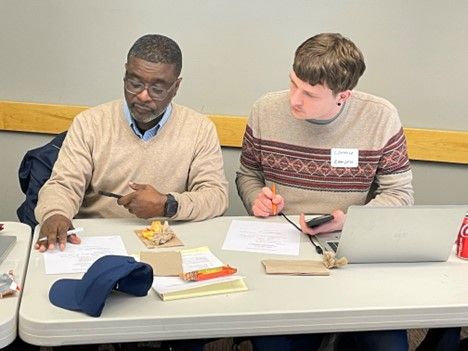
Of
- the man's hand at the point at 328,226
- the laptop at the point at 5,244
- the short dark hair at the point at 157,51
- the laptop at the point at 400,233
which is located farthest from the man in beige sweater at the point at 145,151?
the laptop at the point at 400,233

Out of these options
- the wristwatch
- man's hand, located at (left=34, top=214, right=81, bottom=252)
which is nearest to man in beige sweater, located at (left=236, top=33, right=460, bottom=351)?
the wristwatch

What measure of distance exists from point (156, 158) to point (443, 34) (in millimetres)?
1581

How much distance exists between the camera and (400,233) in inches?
62.9

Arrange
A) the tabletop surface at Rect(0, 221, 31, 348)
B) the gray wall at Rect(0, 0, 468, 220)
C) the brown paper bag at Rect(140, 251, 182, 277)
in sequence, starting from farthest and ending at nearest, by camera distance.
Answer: the gray wall at Rect(0, 0, 468, 220)
the brown paper bag at Rect(140, 251, 182, 277)
the tabletop surface at Rect(0, 221, 31, 348)

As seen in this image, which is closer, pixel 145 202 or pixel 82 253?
pixel 82 253

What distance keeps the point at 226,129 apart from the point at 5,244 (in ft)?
4.81

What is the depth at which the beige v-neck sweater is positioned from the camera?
6.61 ft

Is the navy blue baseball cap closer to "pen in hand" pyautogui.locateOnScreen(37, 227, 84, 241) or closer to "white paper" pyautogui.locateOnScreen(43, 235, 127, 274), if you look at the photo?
"white paper" pyautogui.locateOnScreen(43, 235, 127, 274)

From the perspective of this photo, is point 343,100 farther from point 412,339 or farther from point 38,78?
point 38,78

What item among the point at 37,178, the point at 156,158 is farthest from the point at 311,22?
the point at 37,178

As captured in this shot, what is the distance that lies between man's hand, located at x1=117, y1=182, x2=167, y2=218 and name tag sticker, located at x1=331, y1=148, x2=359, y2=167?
64 cm

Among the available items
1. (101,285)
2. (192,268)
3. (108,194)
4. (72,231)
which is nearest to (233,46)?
(108,194)

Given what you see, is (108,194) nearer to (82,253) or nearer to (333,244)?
(82,253)

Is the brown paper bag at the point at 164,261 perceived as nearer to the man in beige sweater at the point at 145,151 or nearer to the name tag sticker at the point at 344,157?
the man in beige sweater at the point at 145,151
